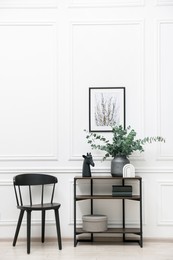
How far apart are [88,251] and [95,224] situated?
31 centimetres

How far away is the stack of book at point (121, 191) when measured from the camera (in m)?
4.52

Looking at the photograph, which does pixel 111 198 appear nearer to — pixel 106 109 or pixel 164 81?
pixel 106 109

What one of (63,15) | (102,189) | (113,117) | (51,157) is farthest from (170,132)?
(63,15)

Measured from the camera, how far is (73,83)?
4887mm

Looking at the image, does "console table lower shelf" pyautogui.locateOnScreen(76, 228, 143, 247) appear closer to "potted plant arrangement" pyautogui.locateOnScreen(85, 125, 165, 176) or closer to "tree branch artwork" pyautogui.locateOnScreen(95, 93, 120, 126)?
"potted plant arrangement" pyautogui.locateOnScreen(85, 125, 165, 176)

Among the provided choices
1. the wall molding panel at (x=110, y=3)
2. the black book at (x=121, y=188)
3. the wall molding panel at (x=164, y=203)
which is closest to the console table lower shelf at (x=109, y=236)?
the wall molding panel at (x=164, y=203)

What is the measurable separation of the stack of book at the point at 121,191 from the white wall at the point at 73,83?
1.14 feet

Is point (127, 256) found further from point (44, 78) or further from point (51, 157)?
point (44, 78)

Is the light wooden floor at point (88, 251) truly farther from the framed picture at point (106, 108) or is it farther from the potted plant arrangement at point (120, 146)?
the framed picture at point (106, 108)

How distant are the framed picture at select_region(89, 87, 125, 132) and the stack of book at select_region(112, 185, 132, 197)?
0.69 m

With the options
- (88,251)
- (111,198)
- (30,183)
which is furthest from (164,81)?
(88,251)

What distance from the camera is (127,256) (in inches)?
163

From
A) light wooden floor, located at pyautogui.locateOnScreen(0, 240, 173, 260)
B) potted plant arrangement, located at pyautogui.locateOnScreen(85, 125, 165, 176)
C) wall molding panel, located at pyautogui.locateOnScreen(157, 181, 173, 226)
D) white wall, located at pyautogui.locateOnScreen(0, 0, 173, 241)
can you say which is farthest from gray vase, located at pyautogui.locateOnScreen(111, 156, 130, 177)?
light wooden floor, located at pyautogui.locateOnScreen(0, 240, 173, 260)

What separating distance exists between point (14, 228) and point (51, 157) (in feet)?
2.92
